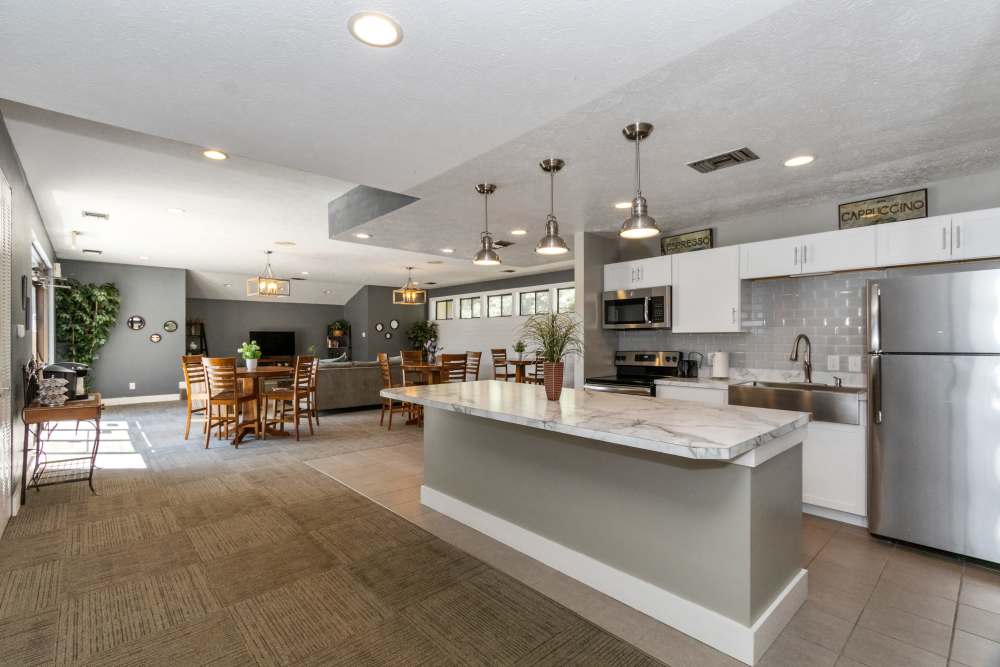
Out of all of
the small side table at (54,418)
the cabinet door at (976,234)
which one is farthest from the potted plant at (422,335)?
the cabinet door at (976,234)

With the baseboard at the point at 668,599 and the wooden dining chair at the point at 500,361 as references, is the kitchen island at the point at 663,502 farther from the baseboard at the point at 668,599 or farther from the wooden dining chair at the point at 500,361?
the wooden dining chair at the point at 500,361

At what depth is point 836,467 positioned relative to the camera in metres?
3.26

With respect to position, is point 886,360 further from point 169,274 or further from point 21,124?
point 169,274

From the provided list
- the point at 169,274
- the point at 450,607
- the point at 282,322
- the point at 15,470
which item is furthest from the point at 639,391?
the point at 282,322

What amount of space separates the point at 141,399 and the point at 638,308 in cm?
961

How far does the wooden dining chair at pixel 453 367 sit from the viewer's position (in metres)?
6.70

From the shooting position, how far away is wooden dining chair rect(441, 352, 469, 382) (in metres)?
6.70

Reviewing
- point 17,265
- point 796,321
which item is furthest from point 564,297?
point 17,265

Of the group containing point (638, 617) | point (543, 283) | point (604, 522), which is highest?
point (543, 283)

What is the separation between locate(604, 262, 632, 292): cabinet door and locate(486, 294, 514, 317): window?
18.8ft

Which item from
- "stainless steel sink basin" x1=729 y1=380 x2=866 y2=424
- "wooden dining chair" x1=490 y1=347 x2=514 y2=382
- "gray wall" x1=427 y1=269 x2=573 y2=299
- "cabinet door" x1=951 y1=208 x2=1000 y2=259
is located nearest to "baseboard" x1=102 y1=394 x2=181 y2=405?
"wooden dining chair" x1=490 y1=347 x2=514 y2=382

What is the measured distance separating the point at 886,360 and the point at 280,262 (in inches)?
358

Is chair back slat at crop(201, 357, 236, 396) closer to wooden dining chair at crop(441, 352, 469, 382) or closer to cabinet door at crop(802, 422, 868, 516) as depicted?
wooden dining chair at crop(441, 352, 469, 382)

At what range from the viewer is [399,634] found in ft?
6.59
